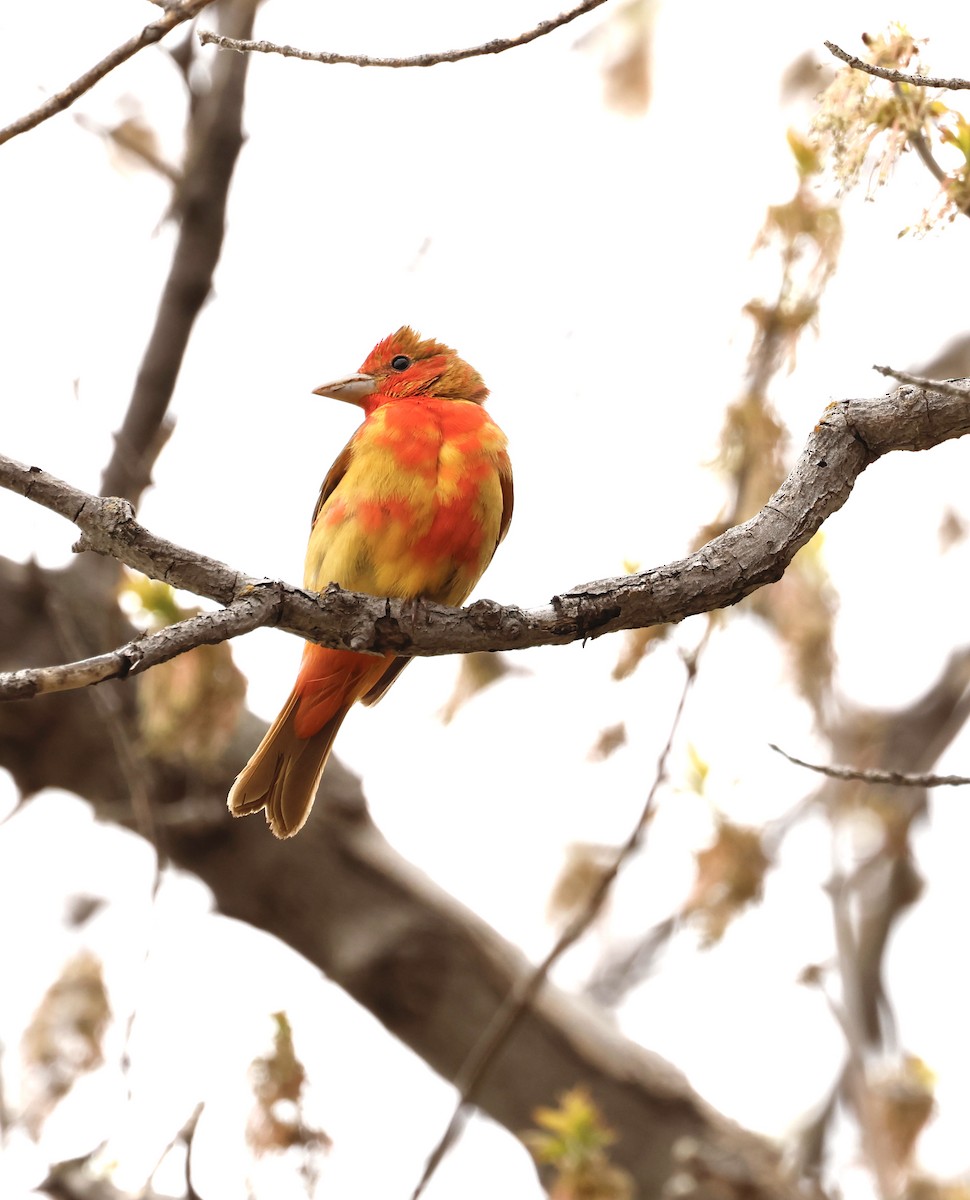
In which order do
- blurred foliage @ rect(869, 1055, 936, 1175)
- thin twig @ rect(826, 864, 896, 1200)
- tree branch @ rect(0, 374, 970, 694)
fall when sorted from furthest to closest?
blurred foliage @ rect(869, 1055, 936, 1175) < thin twig @ rect(826, 864, 896, 1200) < tree branch @ rect(0, 374, 970, 694)

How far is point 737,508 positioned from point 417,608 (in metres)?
1.09

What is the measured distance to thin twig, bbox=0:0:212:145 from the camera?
2.25 meters

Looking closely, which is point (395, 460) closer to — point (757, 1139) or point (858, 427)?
point (858, 427)

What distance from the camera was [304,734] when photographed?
3967 millimetres

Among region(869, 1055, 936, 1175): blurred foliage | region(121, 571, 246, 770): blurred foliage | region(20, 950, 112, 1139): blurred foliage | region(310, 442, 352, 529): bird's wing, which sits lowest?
region(20, 950, 112, 1139): blurred foliage

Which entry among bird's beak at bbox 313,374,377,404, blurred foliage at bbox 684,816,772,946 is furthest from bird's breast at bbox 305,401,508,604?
blurred foliage at bbox 684,816,772,946

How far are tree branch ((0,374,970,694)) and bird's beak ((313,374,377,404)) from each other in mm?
2259

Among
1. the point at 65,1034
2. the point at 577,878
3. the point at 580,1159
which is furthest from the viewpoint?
the point at 577,878

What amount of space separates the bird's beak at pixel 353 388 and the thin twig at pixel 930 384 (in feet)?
8.80

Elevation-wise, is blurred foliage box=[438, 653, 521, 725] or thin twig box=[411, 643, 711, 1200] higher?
blurred foliage box=[438, 653, 521, 725]

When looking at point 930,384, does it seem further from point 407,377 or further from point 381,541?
point 407,377

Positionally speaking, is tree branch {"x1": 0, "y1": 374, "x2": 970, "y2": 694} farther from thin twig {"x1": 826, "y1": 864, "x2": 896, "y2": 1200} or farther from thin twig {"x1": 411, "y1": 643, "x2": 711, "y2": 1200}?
thin twig {"x1": 826, "y1": 864, "x2": 896, "y2": 1200}

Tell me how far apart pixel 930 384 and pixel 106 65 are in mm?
1498

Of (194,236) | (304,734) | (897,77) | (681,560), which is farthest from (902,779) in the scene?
(194,236)
